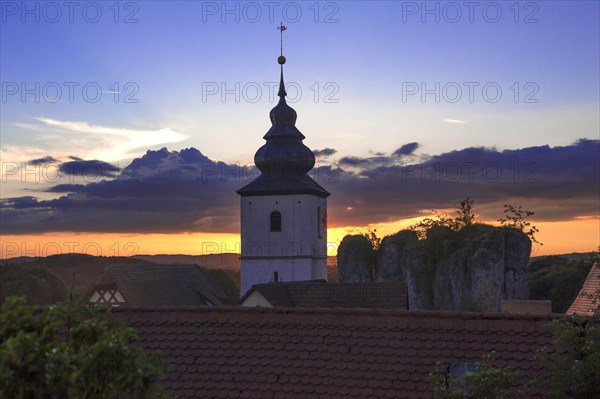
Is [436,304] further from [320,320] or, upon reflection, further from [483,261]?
[320,320]

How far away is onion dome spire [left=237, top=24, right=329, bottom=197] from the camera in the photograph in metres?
51.6

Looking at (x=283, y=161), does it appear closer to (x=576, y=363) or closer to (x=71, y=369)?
(x=576, y=363)

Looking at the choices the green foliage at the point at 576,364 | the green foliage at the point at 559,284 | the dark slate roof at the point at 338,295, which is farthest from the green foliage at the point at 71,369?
the green foliage at the point at 559,284

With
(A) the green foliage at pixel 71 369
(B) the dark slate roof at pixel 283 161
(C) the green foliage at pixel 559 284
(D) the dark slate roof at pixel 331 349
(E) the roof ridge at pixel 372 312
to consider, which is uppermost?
(B) the dark slate roof at pixel 283 161

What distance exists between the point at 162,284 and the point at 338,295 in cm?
818

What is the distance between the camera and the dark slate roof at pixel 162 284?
106 ft

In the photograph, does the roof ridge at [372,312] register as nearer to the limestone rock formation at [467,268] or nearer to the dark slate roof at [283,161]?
the limestone rock formation at [467,268]

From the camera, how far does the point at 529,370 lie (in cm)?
1262

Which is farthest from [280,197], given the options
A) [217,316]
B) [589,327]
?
[589,327]

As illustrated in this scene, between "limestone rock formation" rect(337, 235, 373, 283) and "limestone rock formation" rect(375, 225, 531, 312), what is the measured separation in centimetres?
473

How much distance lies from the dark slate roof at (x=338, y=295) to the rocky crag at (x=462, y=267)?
1368 centimetres

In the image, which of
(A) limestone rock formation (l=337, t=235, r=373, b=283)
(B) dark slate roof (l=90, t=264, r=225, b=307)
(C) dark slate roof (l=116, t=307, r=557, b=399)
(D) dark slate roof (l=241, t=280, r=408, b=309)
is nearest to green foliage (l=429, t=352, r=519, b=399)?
(C) dark slate roof (l=116, t=307, r=557, b=399)

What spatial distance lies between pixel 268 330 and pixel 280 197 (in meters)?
37.5

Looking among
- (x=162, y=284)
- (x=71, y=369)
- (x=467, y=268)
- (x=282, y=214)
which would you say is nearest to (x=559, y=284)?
(x=467, y=268)
